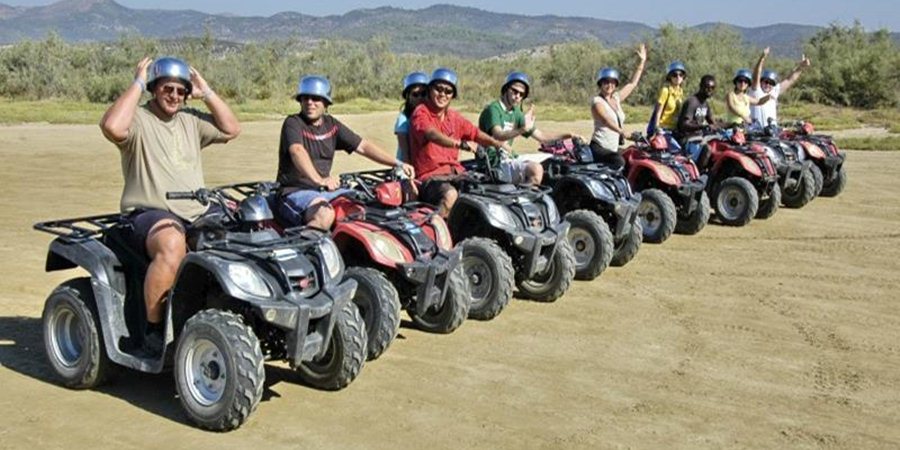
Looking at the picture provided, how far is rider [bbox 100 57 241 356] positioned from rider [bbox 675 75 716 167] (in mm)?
7799

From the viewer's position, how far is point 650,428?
5719mm

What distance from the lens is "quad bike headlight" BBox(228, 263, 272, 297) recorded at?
17.9ft

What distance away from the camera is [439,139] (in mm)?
8258

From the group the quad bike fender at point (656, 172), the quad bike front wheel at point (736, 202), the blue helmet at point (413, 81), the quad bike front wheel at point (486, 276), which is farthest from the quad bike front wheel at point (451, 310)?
the quad bike front wheel at point (736, 202)

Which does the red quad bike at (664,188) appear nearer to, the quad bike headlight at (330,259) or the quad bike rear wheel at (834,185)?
the quad bike rear wheel at (834,185)

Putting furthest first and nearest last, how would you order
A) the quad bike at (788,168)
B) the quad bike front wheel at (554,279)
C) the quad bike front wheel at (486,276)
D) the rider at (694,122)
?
the quad bike at (788,168), the rider at (694,122), the quad bike front wheel at (554,279), the quad bike front wheel at (486,276)

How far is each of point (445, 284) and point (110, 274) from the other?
2223 mm

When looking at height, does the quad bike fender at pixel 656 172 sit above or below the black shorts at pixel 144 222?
below

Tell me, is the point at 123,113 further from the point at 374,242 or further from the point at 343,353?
the point at 374,242

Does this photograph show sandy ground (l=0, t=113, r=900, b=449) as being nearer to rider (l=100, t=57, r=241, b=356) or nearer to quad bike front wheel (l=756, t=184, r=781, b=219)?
rider (l=100, t=57, r=241, b=356)

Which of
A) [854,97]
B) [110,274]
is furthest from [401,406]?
[854,97]

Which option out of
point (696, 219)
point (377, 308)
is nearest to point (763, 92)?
point (696, 219)

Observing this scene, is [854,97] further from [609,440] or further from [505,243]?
[609,440]

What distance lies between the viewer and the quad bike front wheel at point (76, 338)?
598cm
